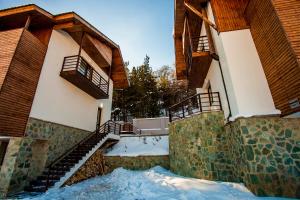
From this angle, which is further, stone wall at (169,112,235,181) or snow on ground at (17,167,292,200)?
stone wall at (169,112,235,181)

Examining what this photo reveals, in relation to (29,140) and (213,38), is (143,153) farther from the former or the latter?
(213,38)

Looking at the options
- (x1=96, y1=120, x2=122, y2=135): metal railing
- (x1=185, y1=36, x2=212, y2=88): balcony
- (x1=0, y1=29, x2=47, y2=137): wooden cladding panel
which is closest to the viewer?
(x1=0, y1=29, x2=47, y2=137): wooden cladding panel

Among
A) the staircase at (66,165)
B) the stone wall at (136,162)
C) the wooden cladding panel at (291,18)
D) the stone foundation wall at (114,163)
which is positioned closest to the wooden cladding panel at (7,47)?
the staircase at (66,165)

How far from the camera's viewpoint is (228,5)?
812cm

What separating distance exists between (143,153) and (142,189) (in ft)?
18.1

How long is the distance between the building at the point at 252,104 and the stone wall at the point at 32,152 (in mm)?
7262

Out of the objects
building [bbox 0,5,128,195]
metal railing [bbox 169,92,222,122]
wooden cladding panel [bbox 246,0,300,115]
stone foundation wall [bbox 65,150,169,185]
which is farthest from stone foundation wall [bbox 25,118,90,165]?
wooden cladding panel [bbox 246,0,300,115]

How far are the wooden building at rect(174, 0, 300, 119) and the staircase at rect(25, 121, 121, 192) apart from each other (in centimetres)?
820

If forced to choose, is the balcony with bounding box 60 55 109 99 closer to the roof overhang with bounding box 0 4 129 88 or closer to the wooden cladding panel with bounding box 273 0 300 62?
the roof overhang with bounding box 0 4 129 88

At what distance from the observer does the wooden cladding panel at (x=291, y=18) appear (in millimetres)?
5282

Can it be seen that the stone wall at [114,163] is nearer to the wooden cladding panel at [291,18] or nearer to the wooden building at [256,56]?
the wooden building at [256,56]

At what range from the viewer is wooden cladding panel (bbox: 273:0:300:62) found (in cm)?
528

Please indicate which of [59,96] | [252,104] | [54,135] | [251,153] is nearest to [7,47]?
[59,96]

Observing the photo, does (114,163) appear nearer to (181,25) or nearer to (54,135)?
(54,135)
